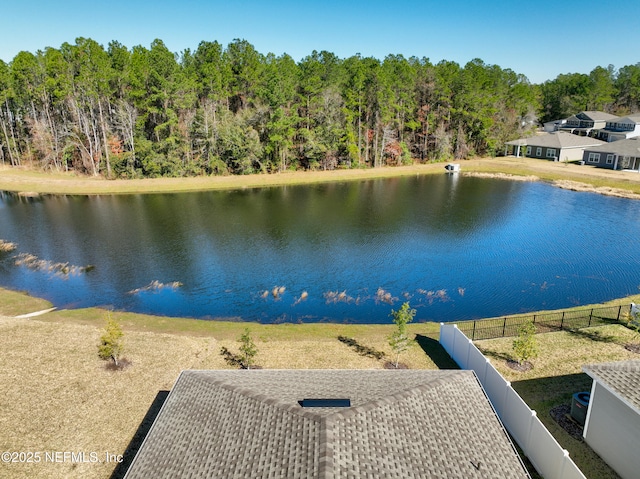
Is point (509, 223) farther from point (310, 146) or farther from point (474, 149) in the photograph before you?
point (474, 149)

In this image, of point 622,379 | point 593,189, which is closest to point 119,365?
point 622,379

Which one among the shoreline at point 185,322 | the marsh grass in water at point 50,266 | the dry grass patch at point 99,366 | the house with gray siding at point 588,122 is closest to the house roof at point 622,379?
the dry grass patch at point 99,366

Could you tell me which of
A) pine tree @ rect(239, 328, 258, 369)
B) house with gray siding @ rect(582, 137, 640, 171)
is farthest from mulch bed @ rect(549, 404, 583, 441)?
house with gray siding @ rect(582, 137, 640, 171)

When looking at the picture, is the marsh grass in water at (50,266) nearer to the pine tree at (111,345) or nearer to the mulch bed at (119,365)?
the pine tree at (111,345)

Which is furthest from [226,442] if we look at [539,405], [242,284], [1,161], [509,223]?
[1,161]

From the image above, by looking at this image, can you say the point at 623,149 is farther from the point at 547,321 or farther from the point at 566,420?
the point at 566,420
